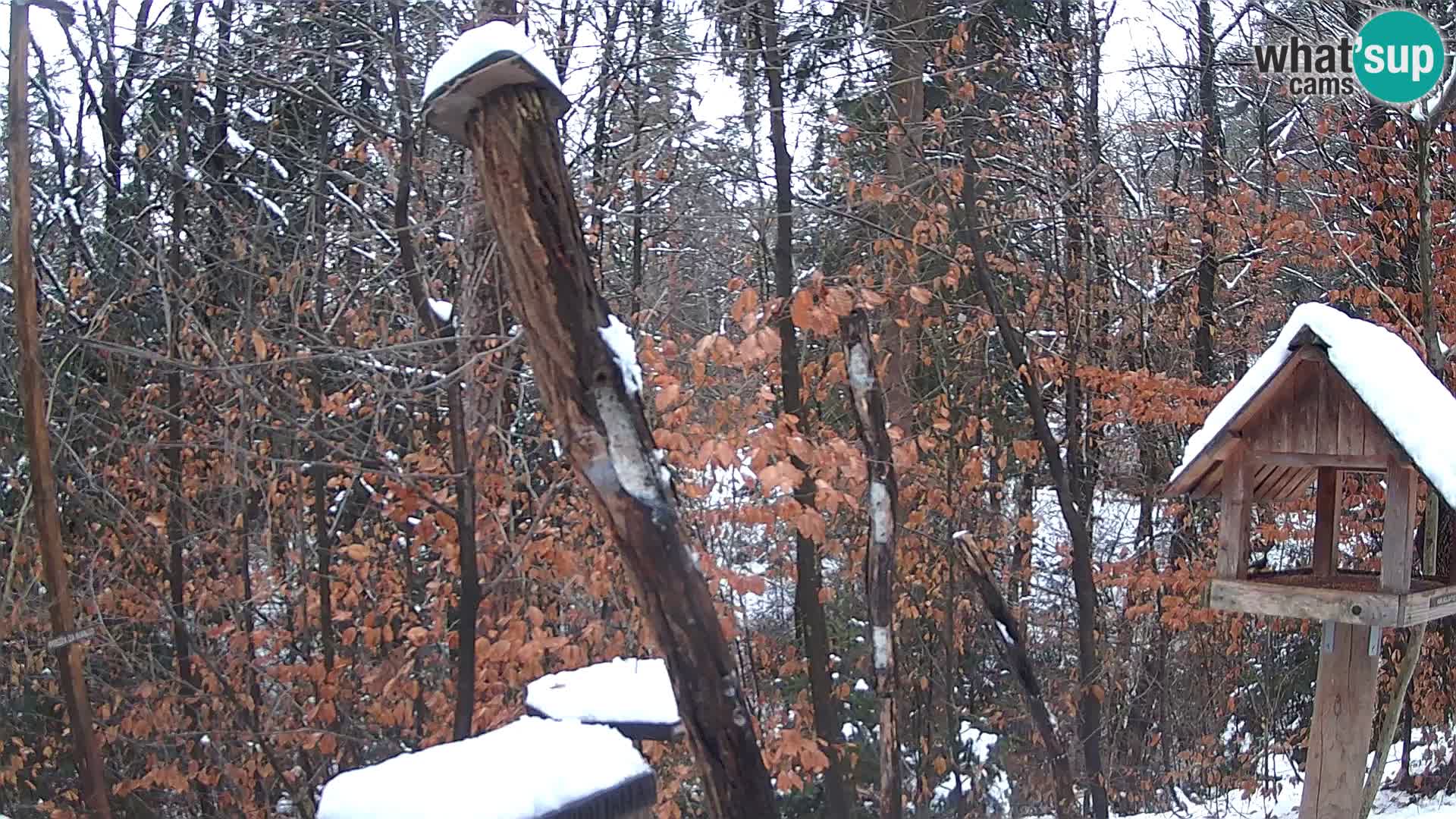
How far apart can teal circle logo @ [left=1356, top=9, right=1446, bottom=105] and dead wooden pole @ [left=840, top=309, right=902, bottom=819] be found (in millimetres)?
4367

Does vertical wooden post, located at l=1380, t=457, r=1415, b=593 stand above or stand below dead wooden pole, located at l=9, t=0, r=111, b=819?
below

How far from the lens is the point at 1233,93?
9906 millimetres

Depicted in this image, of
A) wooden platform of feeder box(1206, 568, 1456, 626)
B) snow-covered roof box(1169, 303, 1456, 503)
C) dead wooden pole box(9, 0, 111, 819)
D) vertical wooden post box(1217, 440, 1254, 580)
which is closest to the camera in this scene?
snow-covered roof box(1169, 303, 1456, 503)

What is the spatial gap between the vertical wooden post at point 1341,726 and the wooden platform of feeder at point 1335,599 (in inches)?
7.5

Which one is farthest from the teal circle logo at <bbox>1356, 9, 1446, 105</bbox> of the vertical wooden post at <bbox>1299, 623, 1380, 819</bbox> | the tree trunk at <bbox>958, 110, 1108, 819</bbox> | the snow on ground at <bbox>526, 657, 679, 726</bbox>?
the snow on ground at <bbox>526, 657, 679, 726</bbox>

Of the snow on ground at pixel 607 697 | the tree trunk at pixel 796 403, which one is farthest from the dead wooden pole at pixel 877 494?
the snow on ground at pixel 607 697

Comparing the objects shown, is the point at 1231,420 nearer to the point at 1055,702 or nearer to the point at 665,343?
the point at 665,343

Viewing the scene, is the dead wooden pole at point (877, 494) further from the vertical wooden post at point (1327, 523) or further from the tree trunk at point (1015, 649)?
the vertical wooden post at point (1327, 523)

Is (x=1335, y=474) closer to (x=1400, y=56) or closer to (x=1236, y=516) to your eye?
(x=1236, y=516)

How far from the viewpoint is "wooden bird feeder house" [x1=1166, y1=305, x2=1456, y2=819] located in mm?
3252

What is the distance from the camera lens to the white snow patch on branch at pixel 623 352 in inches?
106

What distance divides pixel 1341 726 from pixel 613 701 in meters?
2.79

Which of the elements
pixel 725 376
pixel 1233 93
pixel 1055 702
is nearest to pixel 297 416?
pixel 725 376

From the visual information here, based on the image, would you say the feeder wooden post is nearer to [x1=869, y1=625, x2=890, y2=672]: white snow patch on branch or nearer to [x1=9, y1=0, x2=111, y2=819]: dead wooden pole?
[x1=869, y1=625, x2=890, y2=672]: white snow patch on branch
